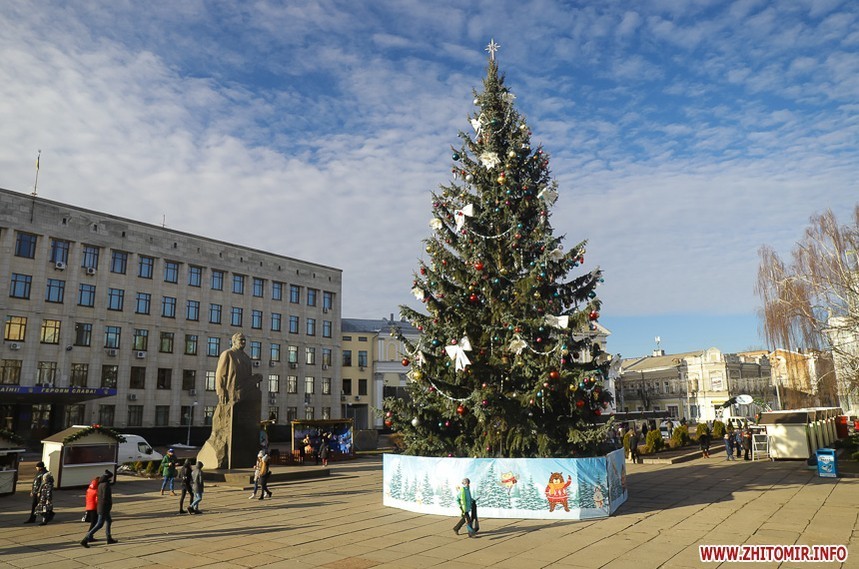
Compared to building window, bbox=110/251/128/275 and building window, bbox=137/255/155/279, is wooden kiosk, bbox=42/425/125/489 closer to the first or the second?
building window, bbox=110/251/128/275

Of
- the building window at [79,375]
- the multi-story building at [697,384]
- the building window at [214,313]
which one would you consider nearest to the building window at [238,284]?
the building window at [214,313]

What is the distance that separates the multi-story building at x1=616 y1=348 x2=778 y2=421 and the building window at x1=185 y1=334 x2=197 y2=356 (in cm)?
6148

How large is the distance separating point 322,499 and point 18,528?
863 cm

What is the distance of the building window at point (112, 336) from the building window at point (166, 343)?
357cm

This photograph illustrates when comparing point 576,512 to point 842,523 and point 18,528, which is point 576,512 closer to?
point 842,523

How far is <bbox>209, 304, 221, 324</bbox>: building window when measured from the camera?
184ft

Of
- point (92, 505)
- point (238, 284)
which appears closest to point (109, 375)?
point (238, 284)

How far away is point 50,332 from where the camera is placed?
44.9 m

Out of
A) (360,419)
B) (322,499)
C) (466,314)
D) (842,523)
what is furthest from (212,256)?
(842,523)

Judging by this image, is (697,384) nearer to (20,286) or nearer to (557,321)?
(557,321)

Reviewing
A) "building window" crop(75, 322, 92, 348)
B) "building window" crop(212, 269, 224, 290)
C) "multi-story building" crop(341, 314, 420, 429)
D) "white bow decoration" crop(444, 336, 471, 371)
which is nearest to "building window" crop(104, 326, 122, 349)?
"building window" crop(75, 322, 92, 348)

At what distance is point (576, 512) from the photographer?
1527cm

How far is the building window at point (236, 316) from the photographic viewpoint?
57.7 metres

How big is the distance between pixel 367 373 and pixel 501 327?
187 feet
